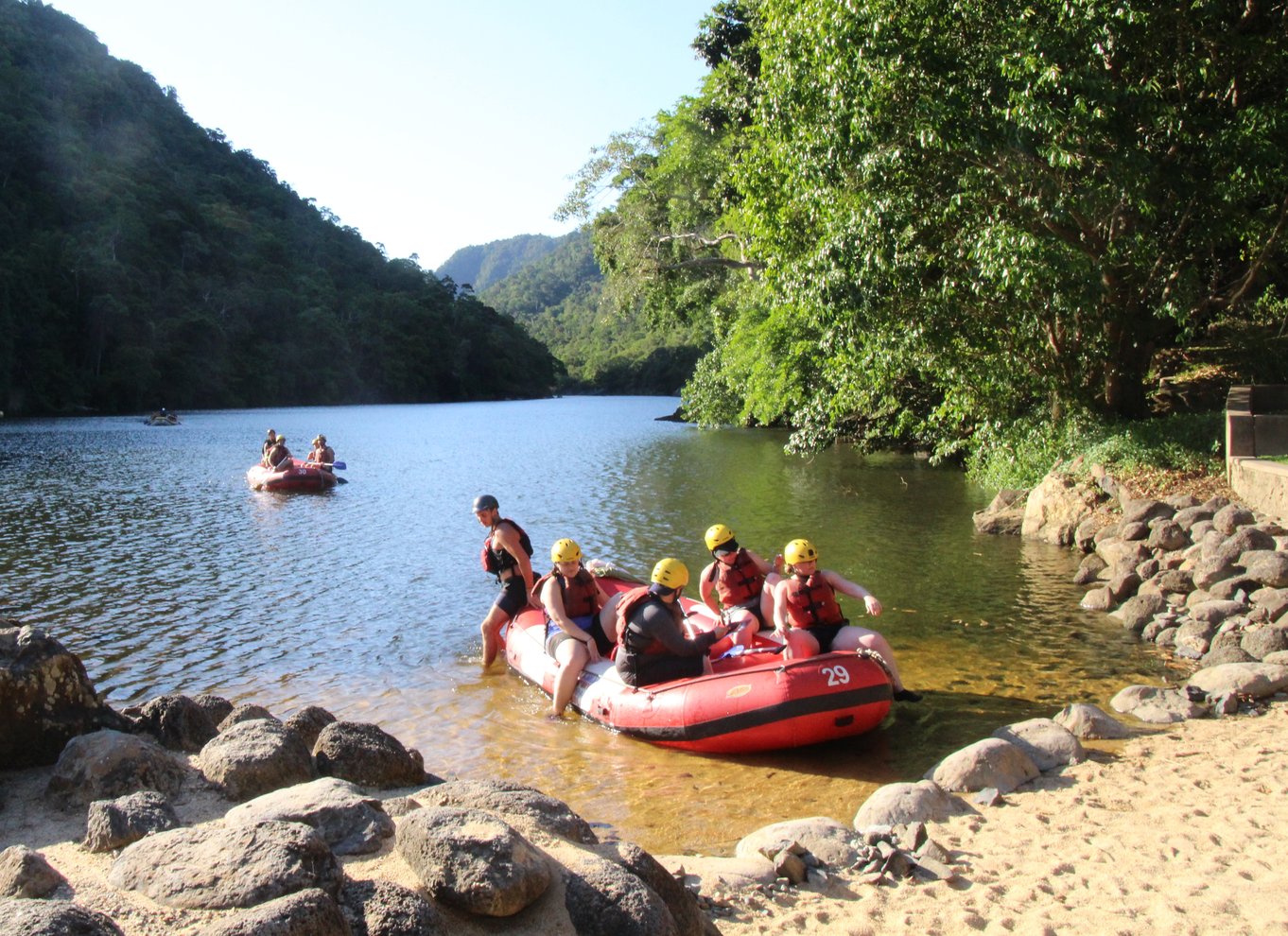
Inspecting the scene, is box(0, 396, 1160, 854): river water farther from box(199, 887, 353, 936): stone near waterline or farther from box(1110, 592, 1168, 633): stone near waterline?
box(199, 887, 353, 936): stone near waterline

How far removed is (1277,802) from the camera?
16.7 feet

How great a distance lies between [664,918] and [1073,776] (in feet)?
10.5

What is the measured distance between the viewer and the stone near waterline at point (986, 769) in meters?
5.65

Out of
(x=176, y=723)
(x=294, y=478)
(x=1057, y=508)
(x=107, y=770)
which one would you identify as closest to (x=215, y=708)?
(x=176, y=723)

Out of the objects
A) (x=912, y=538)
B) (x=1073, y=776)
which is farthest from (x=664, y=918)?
(x=912, y=538)

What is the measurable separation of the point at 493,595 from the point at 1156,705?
7318mm

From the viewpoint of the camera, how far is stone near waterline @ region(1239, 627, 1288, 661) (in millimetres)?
7738

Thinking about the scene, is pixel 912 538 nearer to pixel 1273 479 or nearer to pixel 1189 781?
pixel 1273 479

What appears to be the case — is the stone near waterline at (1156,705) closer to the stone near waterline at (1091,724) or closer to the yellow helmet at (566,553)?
the stone near waterline at (1091,724)

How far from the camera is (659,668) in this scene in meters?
7.34

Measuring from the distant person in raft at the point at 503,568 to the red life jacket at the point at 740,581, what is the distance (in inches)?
73.9

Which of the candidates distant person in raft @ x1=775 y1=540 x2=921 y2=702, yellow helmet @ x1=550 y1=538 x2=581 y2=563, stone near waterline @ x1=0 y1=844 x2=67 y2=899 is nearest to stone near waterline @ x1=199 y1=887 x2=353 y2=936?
stone near waterline @ x1=0 y1=844 x2=67 y2=899

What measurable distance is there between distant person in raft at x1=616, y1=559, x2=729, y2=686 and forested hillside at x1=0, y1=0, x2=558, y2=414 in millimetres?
58609

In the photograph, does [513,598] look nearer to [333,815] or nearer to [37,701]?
[37,701]
